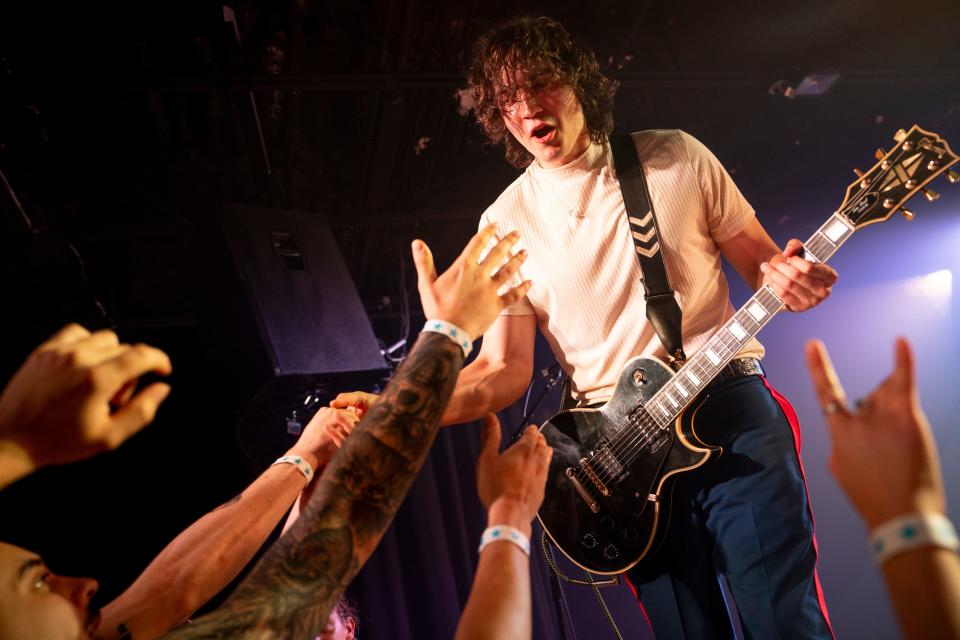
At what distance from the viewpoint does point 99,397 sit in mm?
953

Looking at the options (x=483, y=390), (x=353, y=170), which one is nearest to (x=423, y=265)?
(x=483, y=390)

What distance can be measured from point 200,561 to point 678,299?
1620mm

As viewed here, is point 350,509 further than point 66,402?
Yes

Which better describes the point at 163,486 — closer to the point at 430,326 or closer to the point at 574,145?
the point at 574,145

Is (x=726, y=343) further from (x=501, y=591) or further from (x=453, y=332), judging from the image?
(x=501, y=591)

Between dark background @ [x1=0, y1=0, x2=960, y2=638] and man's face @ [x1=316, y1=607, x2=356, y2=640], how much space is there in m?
1.82

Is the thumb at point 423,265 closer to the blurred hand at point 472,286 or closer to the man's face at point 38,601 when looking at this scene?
the blurred hand at point 472,286

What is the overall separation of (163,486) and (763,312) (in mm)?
5913

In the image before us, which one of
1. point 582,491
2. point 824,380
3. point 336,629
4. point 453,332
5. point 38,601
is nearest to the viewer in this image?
point 824,380

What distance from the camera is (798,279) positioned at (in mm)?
2006

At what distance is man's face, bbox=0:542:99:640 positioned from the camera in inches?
43.1

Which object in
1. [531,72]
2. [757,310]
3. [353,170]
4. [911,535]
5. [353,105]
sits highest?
[353,105]

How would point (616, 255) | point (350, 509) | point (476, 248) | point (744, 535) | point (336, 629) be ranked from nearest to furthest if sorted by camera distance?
point (350, 509), point (476, 248), point (744, 535), point (616, 255), point (336, 629)

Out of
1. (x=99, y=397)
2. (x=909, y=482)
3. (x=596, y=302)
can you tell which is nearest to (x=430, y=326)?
(x=99, y=397)
